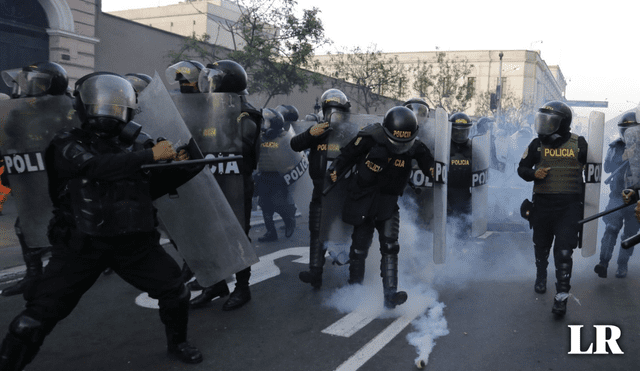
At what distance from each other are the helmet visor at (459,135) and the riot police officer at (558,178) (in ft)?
4.58

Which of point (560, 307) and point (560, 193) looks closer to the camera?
point (560, 307)

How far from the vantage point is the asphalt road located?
11.0 feet

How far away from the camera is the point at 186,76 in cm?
426

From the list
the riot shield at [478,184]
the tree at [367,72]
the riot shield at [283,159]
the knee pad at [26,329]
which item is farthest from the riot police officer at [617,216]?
the tree at [367,72]

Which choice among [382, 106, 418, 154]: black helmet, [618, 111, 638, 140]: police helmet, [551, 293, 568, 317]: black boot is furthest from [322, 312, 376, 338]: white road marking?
[618, 111, 638, 140]: police helmet

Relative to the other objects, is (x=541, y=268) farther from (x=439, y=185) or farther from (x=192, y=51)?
(x=192, y=51)

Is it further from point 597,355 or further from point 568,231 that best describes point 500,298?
point 597,355

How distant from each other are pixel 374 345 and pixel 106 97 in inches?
91.4

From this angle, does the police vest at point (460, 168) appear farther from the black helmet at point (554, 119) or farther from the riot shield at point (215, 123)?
the riot shield at point (215, 123)

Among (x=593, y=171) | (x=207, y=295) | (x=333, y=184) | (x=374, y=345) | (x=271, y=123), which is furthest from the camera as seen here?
(x=271, y=123)

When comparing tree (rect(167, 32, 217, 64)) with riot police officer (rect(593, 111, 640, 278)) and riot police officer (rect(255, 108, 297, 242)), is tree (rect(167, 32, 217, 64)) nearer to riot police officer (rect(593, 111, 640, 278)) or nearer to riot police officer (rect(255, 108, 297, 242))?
riot police officer (rect(255, 108, 297, 242))

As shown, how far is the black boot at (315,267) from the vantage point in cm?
495

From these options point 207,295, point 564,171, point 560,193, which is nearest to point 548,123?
point 564,171

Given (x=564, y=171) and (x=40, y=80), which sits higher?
(x=40, y=80)
